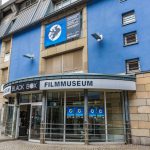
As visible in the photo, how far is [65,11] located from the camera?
16172mm

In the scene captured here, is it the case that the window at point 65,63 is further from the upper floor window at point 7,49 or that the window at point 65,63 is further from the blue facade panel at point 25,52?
the upper floor window at point 7,49

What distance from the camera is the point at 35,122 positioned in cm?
1259

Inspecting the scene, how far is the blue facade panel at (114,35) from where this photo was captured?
39.3 feet

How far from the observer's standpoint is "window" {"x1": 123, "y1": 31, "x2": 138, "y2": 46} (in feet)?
40.9

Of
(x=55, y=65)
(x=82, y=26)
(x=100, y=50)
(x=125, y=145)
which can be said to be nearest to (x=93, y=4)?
(x=82, y=26)

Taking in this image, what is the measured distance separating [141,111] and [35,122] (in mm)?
6172

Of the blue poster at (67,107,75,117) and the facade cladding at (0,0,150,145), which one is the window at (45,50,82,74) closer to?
the facade cladding at (0,0,150,145)

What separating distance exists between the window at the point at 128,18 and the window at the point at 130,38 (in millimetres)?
767

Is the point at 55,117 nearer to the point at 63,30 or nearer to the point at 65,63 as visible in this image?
the point at 65,63

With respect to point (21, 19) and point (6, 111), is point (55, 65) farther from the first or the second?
point (21, 19)

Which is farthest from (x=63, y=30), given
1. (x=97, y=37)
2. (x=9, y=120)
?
(x=9, y=120)

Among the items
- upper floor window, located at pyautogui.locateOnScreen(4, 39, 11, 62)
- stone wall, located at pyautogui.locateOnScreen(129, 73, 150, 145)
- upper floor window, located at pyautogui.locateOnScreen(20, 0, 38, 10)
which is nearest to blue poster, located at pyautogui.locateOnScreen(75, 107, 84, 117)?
stone wall, located at pyautogui.locateOnScreen(129, 73, 150, 145)

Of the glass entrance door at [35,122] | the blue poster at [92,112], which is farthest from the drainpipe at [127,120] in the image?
the glass entrance door at [35,122]

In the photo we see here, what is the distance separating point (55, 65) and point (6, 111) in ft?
17.4
